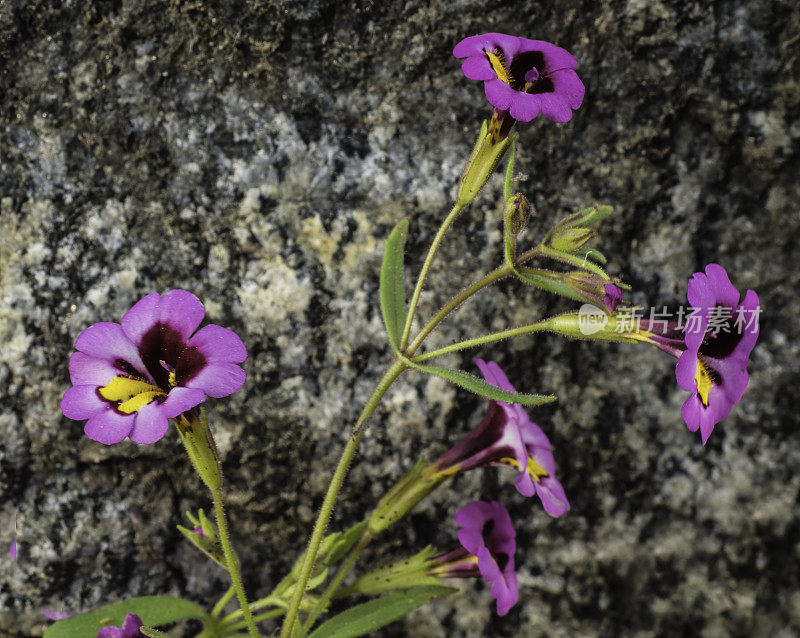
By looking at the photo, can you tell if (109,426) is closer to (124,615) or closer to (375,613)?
(124,615)

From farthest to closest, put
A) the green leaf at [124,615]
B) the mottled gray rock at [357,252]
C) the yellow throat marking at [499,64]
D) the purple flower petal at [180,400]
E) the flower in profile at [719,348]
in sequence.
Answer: the mottled gray rock at [357,252], the green leaf at [124,615], the yellow throat marking at [499,64], the flower in profile at [719,348], the purple flower petal at [180,400]

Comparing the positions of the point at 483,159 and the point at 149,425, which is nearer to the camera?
the point at 149,425

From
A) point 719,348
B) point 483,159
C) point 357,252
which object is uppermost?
point 483,159

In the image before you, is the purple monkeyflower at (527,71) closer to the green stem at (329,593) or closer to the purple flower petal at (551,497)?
the purple flower petal at (551,497)

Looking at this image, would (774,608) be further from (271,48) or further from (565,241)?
(271,48)

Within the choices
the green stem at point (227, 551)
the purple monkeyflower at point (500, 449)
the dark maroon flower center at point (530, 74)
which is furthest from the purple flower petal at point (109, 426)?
the dark maroon flower center at point (530, 74)

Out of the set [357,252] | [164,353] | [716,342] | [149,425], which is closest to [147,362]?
[164,353]

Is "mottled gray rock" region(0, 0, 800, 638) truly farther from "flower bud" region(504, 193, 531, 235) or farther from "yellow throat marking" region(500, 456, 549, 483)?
"flower bud" region(504, 193, 531, 235)
